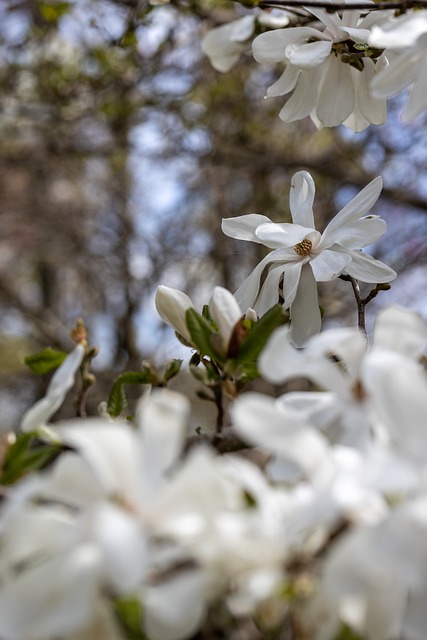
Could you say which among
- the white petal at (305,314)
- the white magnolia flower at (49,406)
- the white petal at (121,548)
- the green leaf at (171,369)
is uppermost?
the white petal at (121,548)

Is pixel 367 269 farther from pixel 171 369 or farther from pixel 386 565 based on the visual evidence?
pixel 386 565

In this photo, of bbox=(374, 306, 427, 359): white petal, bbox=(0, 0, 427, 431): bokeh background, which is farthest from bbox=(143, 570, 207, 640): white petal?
bbox=(0, 0, 427, 431): bokeh background

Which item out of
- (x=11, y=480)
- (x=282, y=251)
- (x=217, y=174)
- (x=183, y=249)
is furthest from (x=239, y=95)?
(x=11, y=480)

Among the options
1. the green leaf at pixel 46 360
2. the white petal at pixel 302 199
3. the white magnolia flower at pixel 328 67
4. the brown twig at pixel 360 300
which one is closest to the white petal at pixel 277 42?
the white magnolia flower at pixel 328 67

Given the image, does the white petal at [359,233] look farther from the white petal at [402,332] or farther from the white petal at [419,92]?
the white petal at [402,332]

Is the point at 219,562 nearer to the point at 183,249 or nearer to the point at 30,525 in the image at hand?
the point at 30,525

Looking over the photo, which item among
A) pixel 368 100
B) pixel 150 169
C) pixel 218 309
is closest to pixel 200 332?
pixel 218 309
